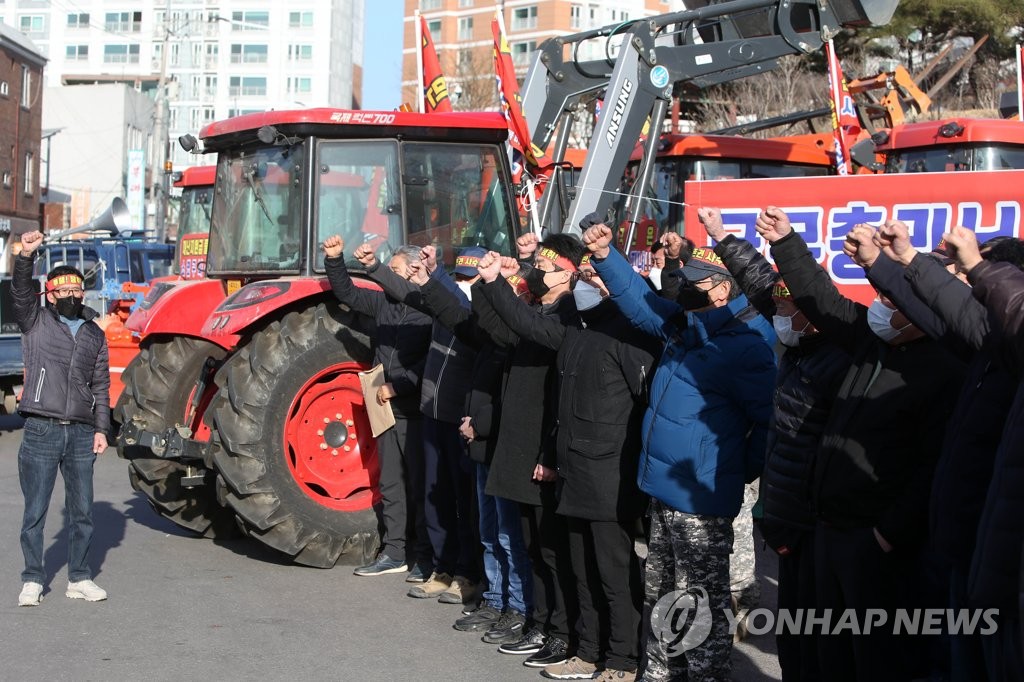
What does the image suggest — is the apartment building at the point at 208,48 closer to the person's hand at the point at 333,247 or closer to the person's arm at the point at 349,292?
the person's arm at the point at 349,292

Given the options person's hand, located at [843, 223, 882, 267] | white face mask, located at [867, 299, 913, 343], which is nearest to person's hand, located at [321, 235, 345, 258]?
white face mask, located at [867, 299, 913, 343]

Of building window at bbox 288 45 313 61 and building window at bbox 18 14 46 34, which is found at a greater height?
building window at bbox 18 14 46 34

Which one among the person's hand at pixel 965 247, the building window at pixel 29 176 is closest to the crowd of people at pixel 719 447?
the person's hand at pixel 965 247

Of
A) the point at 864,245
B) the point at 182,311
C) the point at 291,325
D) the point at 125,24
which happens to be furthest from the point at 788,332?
the point at 125,24

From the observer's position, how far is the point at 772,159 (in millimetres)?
13250

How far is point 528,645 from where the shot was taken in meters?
6.14

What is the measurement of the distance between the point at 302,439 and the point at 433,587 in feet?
4.29

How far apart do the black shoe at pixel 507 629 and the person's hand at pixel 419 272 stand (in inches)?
71.3

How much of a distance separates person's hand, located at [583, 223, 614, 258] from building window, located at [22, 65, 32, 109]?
45.9 metres

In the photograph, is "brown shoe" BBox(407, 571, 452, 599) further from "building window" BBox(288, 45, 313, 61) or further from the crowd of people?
"building window" BBox(288, 45, 313, 61)

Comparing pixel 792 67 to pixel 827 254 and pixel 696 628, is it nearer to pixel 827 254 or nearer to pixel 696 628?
pixel 827 254

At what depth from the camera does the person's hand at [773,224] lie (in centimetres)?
426

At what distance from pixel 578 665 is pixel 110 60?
7697 cm

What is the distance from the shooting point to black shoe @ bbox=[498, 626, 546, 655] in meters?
6.11
